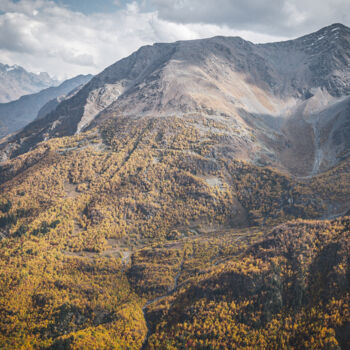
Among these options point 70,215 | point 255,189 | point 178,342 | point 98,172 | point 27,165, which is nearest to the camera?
point 178,342

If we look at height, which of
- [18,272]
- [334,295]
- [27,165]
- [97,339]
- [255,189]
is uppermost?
[27,165]

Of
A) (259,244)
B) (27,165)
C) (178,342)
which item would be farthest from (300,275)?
(27,165)

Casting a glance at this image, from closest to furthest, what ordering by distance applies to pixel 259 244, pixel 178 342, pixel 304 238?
pixel 178 342 → pixel 304 238 → pixel 259 244

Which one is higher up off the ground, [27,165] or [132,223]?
[27,165]

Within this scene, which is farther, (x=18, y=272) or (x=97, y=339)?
(x=18, y=272)

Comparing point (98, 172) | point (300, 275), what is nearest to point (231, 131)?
point (98, 172)

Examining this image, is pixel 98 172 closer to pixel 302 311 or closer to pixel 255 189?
pixel 255 189
